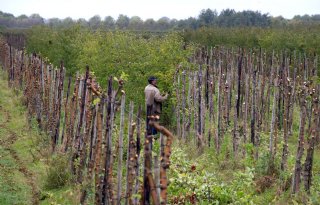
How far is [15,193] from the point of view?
857 centimetres

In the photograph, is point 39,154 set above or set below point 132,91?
below

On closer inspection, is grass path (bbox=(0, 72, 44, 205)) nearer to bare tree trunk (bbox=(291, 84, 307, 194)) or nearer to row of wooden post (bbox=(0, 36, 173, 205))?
row of wooden post (bbox=(0, 36, 173, 205))

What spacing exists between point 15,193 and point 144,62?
6.54 meters

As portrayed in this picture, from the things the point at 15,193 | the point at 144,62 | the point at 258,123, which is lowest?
the point at 15,193

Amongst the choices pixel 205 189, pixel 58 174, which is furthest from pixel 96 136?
pixel 205 189

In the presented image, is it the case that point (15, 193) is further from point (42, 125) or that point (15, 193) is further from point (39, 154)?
point (42, 125)

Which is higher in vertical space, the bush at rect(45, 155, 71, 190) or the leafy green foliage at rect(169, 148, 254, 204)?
the leafy green foliage at rect(169, 148, 254, 204)

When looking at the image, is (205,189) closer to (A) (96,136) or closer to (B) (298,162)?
(B) (298,162)

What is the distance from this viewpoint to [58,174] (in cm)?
899

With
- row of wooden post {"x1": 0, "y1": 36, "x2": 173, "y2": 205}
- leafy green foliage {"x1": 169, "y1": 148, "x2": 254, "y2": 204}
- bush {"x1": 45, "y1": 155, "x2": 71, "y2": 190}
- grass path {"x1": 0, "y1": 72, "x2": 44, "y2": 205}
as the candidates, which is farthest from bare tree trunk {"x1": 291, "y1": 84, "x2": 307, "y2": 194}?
grass path {"x1": 0, "y1": 72, "x2": 44, "y2": 205}

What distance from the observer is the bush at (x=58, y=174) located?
898cm

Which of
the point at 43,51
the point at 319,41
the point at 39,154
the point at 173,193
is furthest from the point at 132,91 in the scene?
the point at 43,51

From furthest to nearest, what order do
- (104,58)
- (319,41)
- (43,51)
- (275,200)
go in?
(43,51) < (319,41) < (104,58) < (275,200)

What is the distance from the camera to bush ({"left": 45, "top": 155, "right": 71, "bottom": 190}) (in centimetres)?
898
